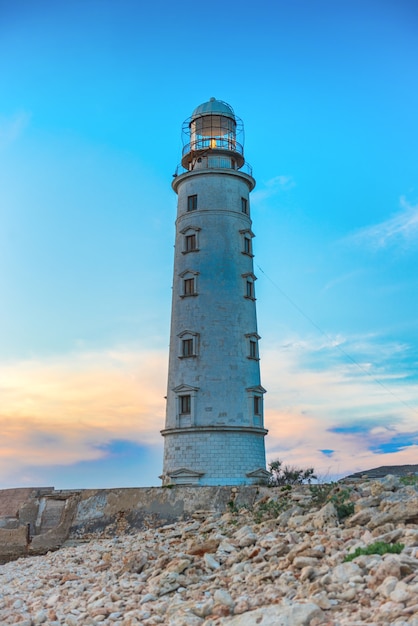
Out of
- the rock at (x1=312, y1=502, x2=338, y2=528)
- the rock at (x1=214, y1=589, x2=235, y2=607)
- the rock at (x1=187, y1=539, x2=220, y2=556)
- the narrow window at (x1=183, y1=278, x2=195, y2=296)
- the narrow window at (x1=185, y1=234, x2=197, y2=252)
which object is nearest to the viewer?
the rock at (x1=214, y1=589, x2=235, y2=607)

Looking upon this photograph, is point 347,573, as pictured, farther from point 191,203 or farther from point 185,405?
point 191,203

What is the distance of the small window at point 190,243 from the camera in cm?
2875

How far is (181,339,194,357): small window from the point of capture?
1079 inches

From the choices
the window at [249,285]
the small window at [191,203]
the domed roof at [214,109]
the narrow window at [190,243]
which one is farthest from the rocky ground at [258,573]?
the domed roof at [214,109]

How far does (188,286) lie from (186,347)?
2679 millimetres

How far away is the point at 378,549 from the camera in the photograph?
1002 cm

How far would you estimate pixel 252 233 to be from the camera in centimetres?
2953

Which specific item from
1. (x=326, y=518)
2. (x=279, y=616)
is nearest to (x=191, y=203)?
(x=326, y=518)

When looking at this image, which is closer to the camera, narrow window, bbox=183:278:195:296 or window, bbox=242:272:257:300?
narrow window, bbox=183:278:195:296

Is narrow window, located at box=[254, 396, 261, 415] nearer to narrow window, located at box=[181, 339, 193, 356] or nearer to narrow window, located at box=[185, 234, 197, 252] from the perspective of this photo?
narrow window, located at box=[181, 339, 193, 356]

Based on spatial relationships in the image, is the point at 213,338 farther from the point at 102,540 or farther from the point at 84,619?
the point at 84,619

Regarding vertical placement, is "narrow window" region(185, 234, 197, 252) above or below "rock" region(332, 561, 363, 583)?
above

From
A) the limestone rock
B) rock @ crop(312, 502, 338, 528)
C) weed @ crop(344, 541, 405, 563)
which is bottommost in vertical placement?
the limestone rock

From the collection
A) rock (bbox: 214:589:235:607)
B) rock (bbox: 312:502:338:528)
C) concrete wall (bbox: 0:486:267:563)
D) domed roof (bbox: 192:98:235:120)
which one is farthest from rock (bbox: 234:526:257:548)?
domed roof (bbox: 192:98:235:120)
